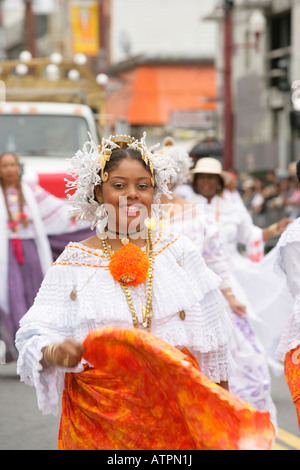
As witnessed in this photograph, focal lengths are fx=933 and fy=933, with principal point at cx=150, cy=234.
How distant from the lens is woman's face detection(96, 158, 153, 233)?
3852mm

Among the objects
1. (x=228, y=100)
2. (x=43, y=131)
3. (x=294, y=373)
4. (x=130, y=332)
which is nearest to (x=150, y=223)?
(x=130, y=332)

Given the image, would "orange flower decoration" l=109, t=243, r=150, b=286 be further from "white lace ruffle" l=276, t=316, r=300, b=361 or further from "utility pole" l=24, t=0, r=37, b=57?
"utility pole" l=24, t=0, r=37, b=57

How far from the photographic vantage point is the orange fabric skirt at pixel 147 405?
308cm

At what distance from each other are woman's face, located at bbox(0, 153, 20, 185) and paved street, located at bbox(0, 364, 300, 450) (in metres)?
1.90

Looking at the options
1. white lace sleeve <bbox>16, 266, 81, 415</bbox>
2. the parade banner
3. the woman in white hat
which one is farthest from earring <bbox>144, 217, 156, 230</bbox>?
the parade banner

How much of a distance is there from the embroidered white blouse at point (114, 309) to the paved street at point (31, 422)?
2674mm

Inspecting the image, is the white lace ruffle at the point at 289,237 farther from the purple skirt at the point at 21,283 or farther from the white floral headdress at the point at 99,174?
the purple skirt at the point at 21,283

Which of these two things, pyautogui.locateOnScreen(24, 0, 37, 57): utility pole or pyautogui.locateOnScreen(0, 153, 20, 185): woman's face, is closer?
pyautogui.locateOnScreen(0, 153, 20, 185): woman's face

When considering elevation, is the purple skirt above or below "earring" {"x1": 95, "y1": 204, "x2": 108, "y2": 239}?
below

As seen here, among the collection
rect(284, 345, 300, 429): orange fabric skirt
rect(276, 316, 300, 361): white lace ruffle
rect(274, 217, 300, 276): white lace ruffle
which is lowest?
rect(284, 345, 300, 429): orange fabric skirt

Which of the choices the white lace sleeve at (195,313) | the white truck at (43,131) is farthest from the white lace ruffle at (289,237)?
the white truck at (43,131)

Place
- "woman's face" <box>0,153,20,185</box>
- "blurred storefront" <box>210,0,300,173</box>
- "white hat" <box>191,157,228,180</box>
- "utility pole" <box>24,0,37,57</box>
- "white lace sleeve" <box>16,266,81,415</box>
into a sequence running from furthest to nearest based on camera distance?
"utility pole" <box>24,0,37,57</box>
"blurred storefront" <box>210,0,300,173</box>
"woman's face" <box>0,153,20,185</box>
"white hat" <box>191,157,228,180</box>
"white lace sleeve" <box>16,266,81,415</box>

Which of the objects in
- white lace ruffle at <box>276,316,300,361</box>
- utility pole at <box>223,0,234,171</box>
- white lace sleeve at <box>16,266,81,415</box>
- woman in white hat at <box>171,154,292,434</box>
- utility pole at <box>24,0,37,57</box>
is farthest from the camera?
utility pole at <box>24,0,37,57</box>
